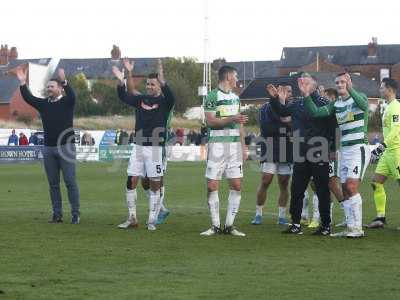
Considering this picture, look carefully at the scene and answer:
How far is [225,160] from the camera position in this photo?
44.7 feet

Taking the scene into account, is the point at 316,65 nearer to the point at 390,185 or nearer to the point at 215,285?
the point at 390,185

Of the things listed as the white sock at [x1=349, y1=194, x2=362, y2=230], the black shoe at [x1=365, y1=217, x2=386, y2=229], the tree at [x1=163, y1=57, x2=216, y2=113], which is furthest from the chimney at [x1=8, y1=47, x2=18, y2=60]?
the white sock at [x1=349, y1=194, x2=362, y2=230]

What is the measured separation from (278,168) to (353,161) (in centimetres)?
258

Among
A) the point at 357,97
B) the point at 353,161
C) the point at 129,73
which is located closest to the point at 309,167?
the point at 353,161

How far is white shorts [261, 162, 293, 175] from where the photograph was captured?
51.3 ft

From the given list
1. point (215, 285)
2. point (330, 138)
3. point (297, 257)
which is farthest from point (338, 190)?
point (215, 285)

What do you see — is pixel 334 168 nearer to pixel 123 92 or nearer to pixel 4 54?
pixel 123 92

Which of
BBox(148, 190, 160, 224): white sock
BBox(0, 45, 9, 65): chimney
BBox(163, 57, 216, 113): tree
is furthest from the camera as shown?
BBox(0, 45, 9, 65): chimney

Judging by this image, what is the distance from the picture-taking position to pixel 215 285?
28.8ft

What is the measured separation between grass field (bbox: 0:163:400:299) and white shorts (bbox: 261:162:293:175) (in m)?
0.86

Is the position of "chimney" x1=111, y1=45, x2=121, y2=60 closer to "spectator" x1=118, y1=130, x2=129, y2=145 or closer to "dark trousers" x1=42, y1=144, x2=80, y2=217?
"spectator" x1=118, y1=130, x2=129, y2=145

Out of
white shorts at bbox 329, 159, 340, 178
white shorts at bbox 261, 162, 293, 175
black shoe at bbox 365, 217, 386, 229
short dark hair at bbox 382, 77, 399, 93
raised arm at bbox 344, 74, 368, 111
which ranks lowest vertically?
black shoe at bbox 365, 217, 386, 229

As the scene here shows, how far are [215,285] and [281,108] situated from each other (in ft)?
19.2

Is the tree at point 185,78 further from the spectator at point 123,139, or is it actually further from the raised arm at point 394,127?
the raised arm at point 394,127
